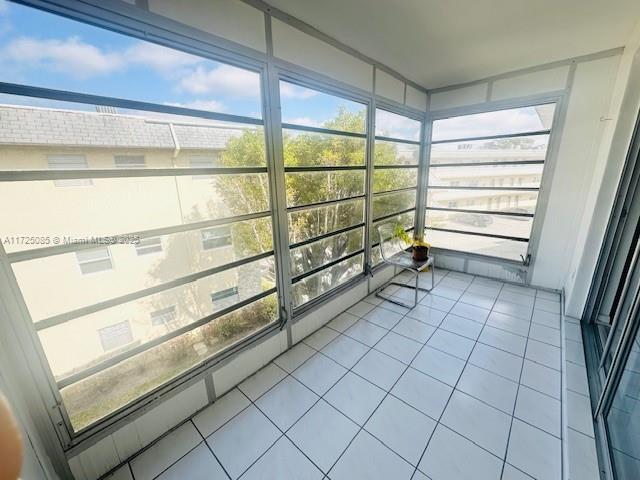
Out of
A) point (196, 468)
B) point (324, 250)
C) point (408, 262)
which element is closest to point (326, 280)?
point (324, 250)

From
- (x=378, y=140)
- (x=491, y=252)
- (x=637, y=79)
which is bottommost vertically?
(x=491, y=252)

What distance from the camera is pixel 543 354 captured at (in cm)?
224

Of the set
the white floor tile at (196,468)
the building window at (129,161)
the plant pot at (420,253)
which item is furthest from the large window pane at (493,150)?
the white floor tile at (196,468)

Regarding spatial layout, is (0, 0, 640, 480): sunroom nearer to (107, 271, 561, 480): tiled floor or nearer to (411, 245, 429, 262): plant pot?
(107, 271, 561, 480): tiled floor

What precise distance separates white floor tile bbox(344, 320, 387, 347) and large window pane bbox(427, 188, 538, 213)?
2.27 meters

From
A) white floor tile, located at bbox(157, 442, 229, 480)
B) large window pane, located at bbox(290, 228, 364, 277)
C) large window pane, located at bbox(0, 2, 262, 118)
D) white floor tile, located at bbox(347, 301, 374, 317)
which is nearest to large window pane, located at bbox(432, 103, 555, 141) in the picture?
large window pane, located at bbox(290, 228, 364, 277)

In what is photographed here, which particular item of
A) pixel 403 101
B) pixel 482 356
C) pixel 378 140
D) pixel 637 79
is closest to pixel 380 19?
pixel 378 140

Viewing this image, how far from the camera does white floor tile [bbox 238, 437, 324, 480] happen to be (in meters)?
1.41

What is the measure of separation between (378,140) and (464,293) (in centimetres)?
217

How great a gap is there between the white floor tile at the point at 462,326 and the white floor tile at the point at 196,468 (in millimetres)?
2183

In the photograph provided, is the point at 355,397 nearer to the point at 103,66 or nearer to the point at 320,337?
the point at 320,337

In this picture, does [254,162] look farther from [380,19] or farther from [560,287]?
[560,287]

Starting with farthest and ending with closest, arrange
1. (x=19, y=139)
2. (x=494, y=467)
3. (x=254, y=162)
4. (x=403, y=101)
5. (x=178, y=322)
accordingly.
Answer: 1. (x=403, y=101)
2. (x=254, y=162)
3. (x=178, y=322)
4. (x=494, y=467)
5. (x=19, y=139)

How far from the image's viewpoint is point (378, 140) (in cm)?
303
